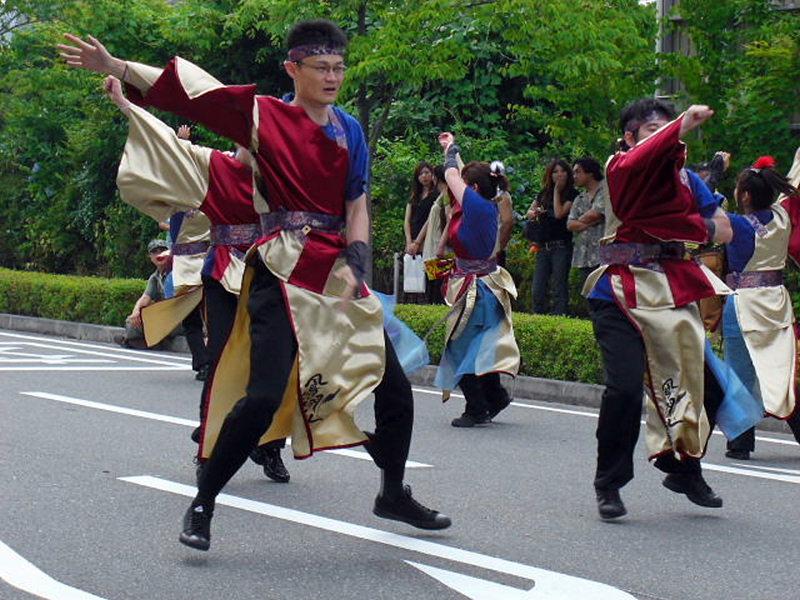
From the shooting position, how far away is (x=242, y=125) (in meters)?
A: 5.40

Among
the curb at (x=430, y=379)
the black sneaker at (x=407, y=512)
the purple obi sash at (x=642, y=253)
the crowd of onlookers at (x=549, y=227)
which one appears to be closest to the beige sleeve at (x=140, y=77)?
the black sneaker at (x=407, y=512)

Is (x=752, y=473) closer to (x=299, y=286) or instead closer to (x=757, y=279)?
(x=757, y=279)

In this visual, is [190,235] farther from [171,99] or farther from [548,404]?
[171,99]

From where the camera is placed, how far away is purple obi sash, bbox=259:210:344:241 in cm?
550

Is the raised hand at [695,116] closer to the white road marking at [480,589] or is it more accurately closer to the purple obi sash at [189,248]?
the white road marking at [480,589]

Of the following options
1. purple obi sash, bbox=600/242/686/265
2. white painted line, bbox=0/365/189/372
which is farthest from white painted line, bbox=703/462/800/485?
white painted line, bbox=0/365/189/372

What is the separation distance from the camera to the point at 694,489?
659cm

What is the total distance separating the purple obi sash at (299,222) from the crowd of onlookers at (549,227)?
7.09 m

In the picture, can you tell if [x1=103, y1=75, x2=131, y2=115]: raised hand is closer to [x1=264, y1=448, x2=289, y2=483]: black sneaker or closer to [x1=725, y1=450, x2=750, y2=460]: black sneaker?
[x1=264, y1=448, x2=289, y2=483]: black sneaker

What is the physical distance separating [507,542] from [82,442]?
127 inches

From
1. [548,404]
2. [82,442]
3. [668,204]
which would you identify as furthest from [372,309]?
[548,404]

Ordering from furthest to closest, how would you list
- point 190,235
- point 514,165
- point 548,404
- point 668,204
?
point 514,165 < point 548,404 < point 190,235 < point 668,204

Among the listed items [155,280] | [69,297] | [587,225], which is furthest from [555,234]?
[69,297]

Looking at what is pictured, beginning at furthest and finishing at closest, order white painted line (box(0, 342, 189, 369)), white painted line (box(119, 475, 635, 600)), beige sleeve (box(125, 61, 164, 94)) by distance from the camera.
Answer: white painted line (box(0, 342, 189, 369)) < beige sleeve (box(125, 61, 164, 94)) < white painted line (box(119, 475, 635, 600))
